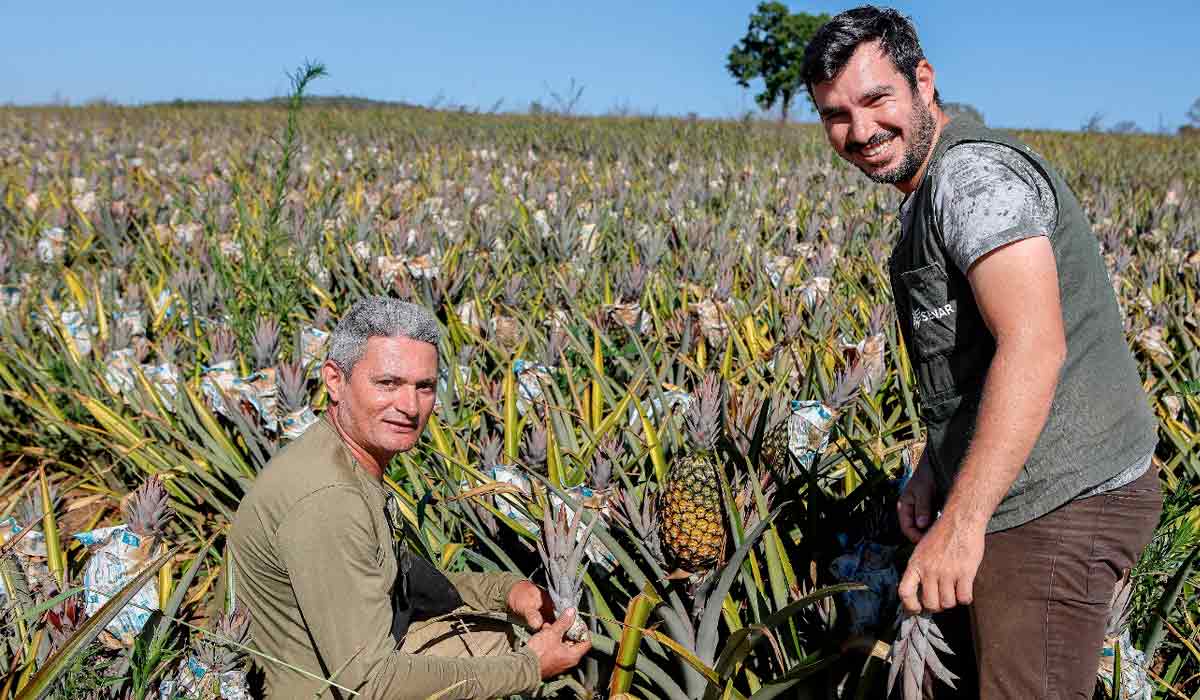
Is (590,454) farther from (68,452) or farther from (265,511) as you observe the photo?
(68,452)

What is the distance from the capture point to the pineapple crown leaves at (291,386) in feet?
8.25

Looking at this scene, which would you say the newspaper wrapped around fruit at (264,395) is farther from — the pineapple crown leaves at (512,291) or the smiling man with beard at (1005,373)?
the smiling man with beard at (1005,373)

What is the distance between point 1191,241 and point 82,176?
805 cm

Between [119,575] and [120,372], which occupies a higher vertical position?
[120,372]

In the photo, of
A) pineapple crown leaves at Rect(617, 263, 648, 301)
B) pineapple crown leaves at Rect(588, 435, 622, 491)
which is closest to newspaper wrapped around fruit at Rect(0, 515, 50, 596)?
pineapple crown leaves at Rect(588, 435, 622, 491)

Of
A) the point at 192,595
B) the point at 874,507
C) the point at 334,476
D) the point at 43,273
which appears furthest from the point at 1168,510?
the point at 43,273

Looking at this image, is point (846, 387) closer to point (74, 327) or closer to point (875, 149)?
point (875, 149)

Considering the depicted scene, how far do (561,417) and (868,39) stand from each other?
1.45 meters

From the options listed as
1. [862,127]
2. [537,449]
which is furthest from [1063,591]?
[537,449]

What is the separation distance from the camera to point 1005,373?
1266 mm

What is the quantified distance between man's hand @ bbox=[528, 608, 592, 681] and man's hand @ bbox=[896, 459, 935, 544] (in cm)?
66

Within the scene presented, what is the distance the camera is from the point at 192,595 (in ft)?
7.57

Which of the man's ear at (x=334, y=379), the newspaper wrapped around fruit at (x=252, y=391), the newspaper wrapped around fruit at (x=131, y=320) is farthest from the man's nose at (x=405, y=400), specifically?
the newspaper wrapped around fruit at (x=131, y=320)

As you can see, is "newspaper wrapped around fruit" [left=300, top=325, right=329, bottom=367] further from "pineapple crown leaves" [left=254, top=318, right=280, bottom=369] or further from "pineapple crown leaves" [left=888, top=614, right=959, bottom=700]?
"pineapple crown leaves" [left=888, top=614, right=959, bottom=700]
